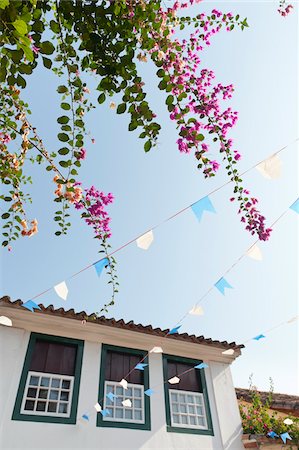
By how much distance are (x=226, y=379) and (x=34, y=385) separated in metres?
4.46

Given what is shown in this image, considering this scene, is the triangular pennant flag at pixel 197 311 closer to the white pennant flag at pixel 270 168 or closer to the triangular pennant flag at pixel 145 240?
the triangular pennant flag at pixel 145 240

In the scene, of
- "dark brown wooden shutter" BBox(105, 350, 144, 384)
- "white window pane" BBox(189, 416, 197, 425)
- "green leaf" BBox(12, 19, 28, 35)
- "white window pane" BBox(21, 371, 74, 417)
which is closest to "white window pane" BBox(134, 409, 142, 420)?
"dark brown wooden shutter" BBox(105, 350, 144, 384)

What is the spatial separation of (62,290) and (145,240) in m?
1.28

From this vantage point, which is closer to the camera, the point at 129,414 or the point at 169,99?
the point at 169,99

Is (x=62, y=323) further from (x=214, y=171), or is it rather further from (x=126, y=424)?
(x=214, y=171)

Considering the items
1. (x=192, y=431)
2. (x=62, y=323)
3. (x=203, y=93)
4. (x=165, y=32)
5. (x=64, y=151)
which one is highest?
(x=62, y=323)

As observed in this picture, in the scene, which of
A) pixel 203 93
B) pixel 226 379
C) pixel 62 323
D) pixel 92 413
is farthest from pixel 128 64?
pixel 226 379

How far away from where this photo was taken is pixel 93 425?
223 inches

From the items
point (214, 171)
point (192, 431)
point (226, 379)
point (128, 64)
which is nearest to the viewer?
point (128, 64)

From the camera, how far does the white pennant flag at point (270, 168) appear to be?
275cm

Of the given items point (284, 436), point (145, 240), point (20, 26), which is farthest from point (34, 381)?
point (20, 26)

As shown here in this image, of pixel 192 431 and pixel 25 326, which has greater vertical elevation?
pixel 25 326

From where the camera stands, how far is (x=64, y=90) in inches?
78.0

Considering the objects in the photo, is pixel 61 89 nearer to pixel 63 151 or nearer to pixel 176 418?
pixel 63 151
